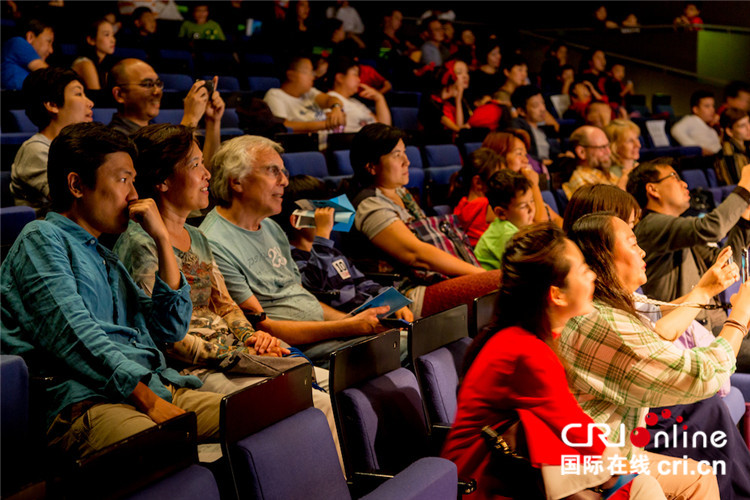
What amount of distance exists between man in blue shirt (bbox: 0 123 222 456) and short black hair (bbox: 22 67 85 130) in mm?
1122

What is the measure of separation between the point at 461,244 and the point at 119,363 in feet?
6.31

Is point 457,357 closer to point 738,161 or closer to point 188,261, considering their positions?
point 188,261

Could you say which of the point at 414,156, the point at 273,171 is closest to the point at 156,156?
the point at 273,171

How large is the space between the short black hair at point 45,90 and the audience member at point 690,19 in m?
8.47

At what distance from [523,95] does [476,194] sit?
2530mm

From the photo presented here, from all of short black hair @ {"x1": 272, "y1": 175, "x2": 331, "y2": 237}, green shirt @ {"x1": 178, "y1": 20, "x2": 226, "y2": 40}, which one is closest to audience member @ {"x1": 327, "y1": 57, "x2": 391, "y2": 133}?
green shirt @ {"x1": 178, "y1": 20, "x2": 226, "y2": 40}

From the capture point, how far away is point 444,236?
→ 10.5ft

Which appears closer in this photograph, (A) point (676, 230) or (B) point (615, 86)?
(A) point (676, 230)

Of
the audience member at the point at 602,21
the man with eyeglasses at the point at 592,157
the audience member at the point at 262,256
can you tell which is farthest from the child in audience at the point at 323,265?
the audience member at the point at 602,21

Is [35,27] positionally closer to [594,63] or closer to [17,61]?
[17,61]

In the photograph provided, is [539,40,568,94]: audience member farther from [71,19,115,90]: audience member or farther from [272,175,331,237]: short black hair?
[272,175,331,237]: short black hair

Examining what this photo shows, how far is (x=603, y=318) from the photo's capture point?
171 centimetres

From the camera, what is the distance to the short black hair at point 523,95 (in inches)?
230

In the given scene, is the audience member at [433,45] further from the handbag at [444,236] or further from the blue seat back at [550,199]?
the handbag at [444,236]
